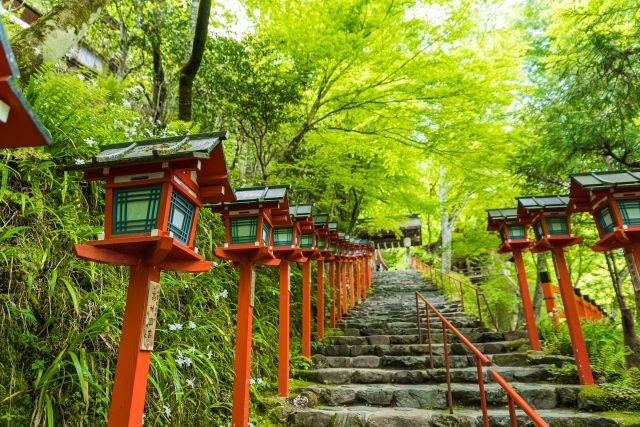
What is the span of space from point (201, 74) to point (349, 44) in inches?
Answer: 118

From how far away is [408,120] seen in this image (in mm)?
7188

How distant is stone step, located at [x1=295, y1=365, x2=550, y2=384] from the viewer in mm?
5520

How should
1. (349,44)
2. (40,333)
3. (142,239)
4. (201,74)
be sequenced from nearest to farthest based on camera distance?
(142,239)
(40,333)
(349,44)
(201,74)

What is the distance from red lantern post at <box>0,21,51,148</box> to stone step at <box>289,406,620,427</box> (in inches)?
167

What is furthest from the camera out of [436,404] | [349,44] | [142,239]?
[349,44]

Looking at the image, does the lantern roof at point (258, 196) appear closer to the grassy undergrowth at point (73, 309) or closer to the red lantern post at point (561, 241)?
the grassy undergrowth at point (73, 309)

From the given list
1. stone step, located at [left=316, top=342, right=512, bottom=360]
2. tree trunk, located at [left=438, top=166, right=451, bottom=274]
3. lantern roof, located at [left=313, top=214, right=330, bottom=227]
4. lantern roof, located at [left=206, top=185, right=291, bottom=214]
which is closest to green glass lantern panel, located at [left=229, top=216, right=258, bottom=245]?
lantern roof, located at [left=206, top=185, right=291, bottom=214]

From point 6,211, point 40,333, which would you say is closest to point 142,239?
point 40,333

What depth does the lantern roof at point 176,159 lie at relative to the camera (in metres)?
2.07

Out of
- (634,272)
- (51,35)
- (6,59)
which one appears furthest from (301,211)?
(6,59)

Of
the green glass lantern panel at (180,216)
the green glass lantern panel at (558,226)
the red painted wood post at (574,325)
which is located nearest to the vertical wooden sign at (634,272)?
the red painted wood post at (574,325)

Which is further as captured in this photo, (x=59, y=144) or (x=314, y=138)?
(x=314, y=138)

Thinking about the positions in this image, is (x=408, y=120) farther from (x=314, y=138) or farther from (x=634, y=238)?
(x=634, y=238)

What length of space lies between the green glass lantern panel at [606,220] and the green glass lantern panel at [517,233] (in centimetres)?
232
